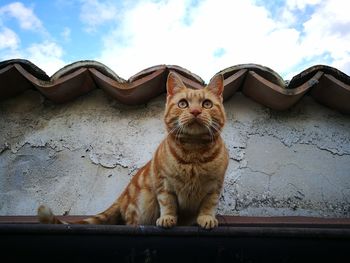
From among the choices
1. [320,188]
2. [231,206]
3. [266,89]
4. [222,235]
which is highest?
[266,89]

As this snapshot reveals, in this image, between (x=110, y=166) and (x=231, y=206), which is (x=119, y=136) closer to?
(x=110, y=166)

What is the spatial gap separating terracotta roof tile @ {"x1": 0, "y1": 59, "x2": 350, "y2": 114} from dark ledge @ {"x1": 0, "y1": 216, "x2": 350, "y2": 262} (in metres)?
1.50

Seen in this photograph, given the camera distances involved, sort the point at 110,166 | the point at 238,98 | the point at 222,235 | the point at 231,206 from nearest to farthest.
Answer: the point at 222,235 → the point at 231,206 → the point at 110,166 → the point at 238,98

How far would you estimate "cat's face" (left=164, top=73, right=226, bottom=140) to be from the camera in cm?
190

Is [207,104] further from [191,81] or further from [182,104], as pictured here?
[191,81]

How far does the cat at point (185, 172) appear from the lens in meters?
1.84

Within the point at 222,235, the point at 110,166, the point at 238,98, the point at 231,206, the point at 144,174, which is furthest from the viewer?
the point at 238,98

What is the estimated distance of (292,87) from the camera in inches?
109

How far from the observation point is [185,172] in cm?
184

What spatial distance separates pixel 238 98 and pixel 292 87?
19.6 inches

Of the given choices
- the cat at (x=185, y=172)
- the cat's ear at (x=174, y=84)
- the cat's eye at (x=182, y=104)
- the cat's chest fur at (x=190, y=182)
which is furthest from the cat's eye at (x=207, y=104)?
the cat's chest fur at (x=190, y=182)

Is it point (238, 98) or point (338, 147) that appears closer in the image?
point (338, 147)

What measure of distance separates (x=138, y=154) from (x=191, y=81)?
80 cm

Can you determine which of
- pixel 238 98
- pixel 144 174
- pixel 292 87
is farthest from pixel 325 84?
pixel 144 174
